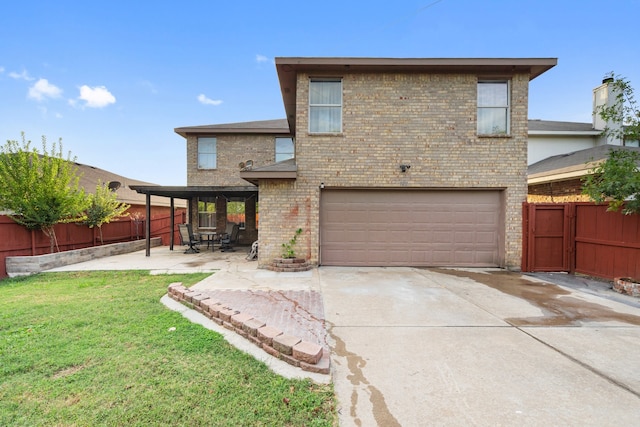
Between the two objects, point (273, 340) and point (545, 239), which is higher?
point (545, 239)

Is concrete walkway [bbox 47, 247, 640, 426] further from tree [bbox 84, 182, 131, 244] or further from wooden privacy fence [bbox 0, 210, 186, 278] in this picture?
tree [bbox 84, 182, 131, 244]

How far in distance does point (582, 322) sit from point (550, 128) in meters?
14.9

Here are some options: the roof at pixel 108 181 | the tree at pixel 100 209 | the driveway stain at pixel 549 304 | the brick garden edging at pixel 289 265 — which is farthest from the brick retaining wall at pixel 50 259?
the driveway stain at pixel 549 304

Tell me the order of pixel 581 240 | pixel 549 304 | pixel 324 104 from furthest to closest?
pixel 324 104, pixel 581 240, pixel 549 304

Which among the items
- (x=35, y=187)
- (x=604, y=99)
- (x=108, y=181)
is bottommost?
(x=35, y=187)

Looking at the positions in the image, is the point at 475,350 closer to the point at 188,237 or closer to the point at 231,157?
the point at 188,237

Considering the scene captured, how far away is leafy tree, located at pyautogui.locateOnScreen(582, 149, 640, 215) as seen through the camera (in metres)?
5.61

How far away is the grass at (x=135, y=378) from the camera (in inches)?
86.7

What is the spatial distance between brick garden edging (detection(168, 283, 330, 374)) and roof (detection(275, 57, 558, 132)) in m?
6.71

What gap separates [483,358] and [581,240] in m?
6.73

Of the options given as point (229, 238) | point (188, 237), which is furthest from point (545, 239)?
point (188, 237)

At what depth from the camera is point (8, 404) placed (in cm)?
235

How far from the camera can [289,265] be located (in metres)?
7.86

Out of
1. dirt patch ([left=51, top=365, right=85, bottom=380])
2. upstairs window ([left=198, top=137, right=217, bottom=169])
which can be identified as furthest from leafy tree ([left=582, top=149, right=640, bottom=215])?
upstairs window ([left=198, top=137, right=217, bottom=169])
